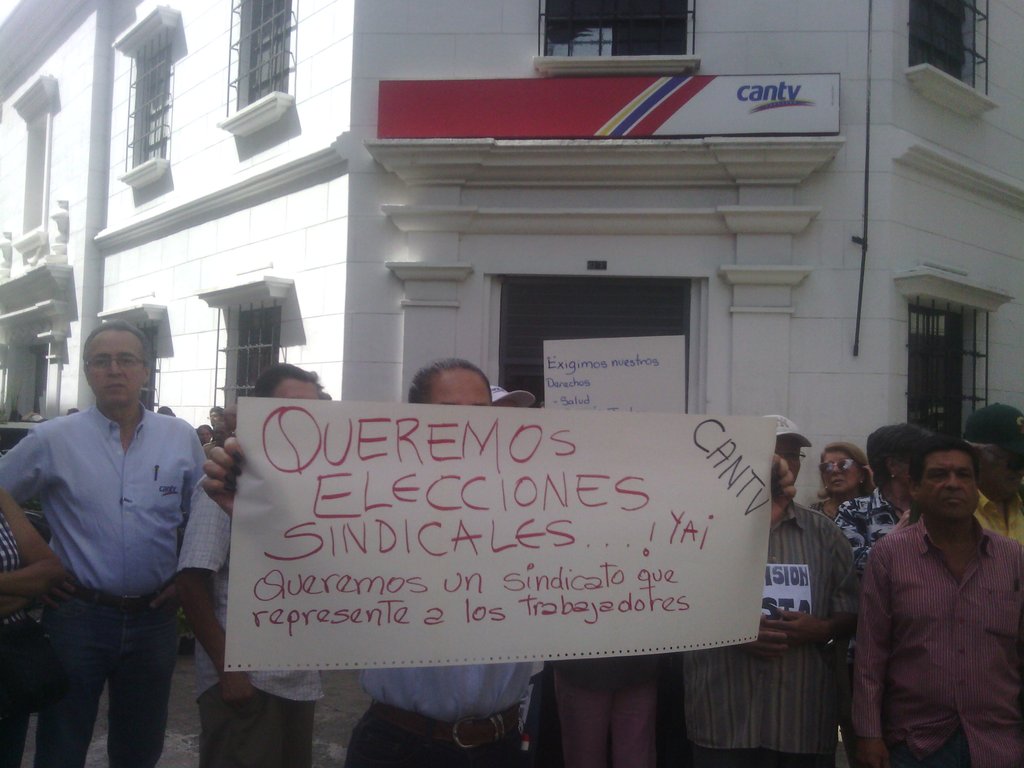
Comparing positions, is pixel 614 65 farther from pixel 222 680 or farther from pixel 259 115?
pixel 222 680

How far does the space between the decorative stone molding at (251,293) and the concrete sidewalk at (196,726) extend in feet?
10.9

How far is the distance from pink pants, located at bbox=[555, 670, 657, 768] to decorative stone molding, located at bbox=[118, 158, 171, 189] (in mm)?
8846

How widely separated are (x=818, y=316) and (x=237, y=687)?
18.0ft

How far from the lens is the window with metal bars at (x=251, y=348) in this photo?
8.16 meters

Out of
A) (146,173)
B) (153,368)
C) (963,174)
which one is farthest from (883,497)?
(146,173)

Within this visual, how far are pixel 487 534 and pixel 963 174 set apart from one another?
6.81 meters

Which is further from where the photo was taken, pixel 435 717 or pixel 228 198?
pixel 228 198

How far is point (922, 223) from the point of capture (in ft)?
23.4

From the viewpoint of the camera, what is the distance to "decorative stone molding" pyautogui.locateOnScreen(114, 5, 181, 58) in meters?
10.0

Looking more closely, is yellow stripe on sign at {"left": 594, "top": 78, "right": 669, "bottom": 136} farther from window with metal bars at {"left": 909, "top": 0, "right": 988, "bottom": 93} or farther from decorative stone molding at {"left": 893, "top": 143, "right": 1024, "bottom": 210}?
window with metal bars at {"left": 909, "top": 0, "right": 988, "bottom": 93}

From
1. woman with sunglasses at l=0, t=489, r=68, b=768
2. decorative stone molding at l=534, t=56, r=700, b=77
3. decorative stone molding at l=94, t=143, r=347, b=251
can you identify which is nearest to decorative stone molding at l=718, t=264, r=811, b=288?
decorative stone molding at l=534, t=56, r=700, b=77

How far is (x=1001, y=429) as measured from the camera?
3.24 meters

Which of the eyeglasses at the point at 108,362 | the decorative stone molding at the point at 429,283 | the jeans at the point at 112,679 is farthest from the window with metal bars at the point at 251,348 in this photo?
the jeans at the point at 112,679

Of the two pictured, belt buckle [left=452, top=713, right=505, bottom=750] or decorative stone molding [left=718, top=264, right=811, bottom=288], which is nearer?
belt buckle [left=452, top=713, right=505, bottom=750]
